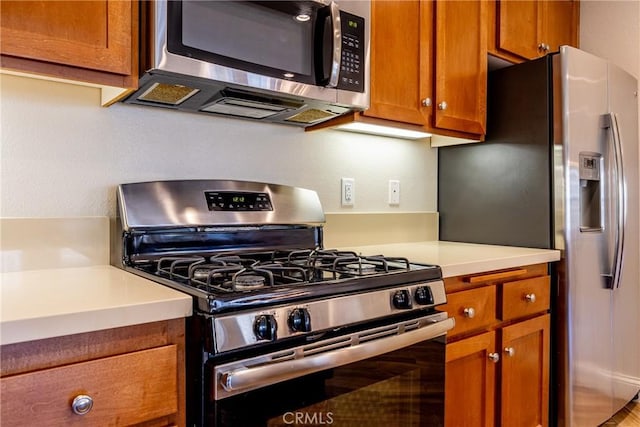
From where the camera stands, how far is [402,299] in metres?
1.16

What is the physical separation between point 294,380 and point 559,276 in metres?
1.31

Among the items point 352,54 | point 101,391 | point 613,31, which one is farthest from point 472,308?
point 613,31

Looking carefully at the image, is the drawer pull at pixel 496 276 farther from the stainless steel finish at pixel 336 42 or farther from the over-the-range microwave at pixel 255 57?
the stainless steel finish at pixel 336 42

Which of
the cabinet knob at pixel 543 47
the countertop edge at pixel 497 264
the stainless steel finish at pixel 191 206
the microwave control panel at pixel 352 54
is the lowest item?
the countertop edge at pixel 497 264

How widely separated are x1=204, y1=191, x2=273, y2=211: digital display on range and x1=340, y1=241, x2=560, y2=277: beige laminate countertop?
1.52 feet

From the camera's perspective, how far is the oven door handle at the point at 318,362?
86 centimetres

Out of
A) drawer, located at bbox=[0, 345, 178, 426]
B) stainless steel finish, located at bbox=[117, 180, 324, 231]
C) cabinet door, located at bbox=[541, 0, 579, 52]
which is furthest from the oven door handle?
cabinet door, located at bbox=[541, 0, 579, 52]

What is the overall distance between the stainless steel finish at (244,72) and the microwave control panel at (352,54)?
0.02 metres

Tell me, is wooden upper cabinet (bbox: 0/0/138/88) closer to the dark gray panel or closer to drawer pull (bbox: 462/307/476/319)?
drawer pull (bbox: 462/307/476/319)

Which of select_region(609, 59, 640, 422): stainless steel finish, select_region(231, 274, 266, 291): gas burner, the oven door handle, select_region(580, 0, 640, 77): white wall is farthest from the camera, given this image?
select_region(580, 0, 640, 77): white wall

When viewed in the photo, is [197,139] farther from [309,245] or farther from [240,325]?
[240,325]

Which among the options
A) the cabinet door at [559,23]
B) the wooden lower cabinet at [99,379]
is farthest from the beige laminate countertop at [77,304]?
the cabinet door at [559,23]

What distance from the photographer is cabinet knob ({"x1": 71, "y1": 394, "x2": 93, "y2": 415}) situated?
0.75 meters

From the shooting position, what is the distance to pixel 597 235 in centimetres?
188
